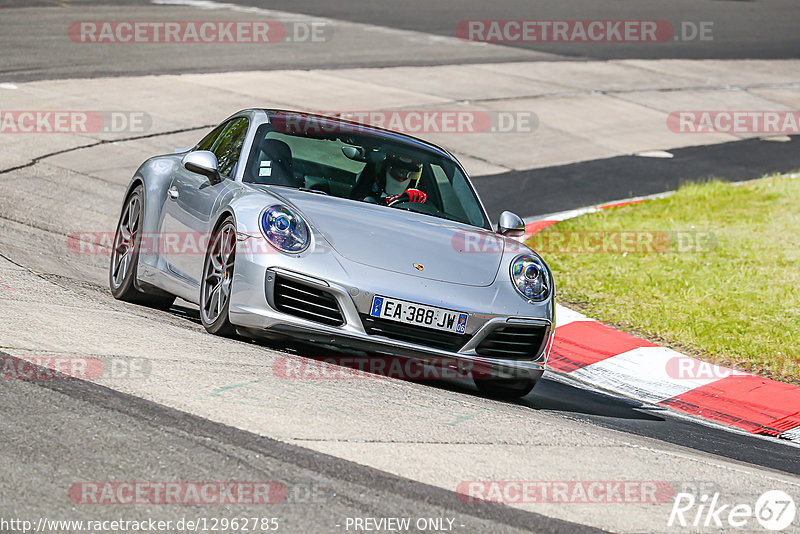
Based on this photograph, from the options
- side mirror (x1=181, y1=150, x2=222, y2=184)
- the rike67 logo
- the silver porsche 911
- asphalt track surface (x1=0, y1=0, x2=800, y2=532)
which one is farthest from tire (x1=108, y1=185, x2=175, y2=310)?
the rike67 logo

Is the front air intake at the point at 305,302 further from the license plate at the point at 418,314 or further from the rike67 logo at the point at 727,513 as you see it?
the rike67 logo at the point at 727,513

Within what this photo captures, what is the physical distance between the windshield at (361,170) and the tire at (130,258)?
1255 millimetres

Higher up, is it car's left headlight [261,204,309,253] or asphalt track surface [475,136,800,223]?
car's left headlight [261,204,309,253]

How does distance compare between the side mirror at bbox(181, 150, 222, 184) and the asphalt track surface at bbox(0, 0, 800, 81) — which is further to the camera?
the asphalt track surface at bbox(0, 0, 800, 81)

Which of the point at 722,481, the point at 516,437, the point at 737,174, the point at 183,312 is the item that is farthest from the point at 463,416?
the point at 737,174

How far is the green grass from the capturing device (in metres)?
8.80

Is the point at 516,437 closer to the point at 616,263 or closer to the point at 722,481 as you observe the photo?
the point at 722,481

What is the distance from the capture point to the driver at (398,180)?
7.45m

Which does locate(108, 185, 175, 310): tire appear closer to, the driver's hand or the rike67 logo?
the driver's hand

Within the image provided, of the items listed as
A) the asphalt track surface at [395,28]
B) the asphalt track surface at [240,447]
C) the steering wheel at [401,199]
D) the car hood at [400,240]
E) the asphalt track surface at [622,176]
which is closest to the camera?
the asphalt track surface at [240,447]

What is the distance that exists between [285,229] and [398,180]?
1.44 metres

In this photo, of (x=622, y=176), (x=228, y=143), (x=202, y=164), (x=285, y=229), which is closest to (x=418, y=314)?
(x=285, y=229)

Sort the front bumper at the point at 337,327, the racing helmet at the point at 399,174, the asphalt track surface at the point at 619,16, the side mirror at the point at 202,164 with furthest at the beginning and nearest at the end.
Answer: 1. the asphalt track surface at the point at 619,16
2. the racing helmet at the point at 399,174
3. the side mirror at the point at 202,164
4. the front bumper at the point at 337,327

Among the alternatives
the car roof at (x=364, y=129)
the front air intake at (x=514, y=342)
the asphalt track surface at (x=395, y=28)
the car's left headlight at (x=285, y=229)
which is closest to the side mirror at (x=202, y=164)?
the car roof at (x=364, y=129)
